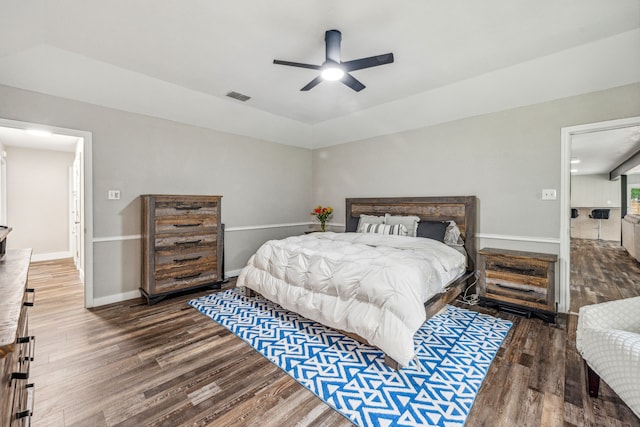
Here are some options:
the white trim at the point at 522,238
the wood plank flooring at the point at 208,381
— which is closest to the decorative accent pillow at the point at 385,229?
the white trim at the point at 522,238

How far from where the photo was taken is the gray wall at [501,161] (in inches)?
124

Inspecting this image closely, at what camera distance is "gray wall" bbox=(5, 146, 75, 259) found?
5.36 metres

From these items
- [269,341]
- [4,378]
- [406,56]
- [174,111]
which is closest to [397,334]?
[269,341]

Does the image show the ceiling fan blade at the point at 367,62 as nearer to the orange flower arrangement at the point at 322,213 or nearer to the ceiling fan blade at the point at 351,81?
the ceiling fan blade at the point at 351,81

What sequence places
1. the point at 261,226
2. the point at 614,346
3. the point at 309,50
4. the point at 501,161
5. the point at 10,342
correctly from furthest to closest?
the point at 261,226, the point at 501,161, the point at 309,50, the point at 614,346, the point at 10,342

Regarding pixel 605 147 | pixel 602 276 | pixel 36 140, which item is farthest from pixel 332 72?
pixel 605 147

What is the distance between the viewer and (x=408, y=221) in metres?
4.02

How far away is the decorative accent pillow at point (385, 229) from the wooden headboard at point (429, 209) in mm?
409

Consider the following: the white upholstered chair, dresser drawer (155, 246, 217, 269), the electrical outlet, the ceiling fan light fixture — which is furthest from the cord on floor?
dresser drawer (155, 246, 217, 269)

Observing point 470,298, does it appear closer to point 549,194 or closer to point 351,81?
point 549,194

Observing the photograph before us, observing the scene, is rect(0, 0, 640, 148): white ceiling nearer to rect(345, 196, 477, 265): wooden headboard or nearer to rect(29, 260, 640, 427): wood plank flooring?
rect(345, 196, 477, 265): wooden headboard

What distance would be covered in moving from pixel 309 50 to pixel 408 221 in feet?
8.14

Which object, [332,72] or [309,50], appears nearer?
[332,72]

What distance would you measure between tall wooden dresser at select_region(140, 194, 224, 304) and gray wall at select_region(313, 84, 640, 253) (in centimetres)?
271
